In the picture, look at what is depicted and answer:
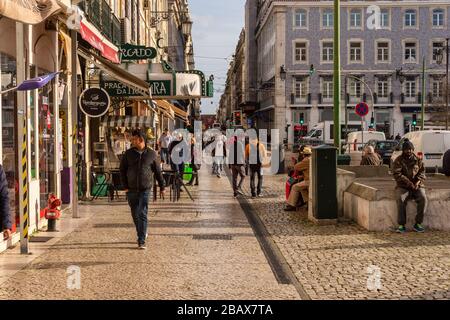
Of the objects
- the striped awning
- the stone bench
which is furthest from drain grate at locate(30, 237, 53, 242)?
the striped awning

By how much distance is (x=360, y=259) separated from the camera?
29.2 feet

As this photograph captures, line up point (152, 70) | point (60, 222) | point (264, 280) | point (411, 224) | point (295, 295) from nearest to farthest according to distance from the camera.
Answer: point (295, 295) → point (264, 280) → point (411, 224) → point (60, 222) → point (152, 70)

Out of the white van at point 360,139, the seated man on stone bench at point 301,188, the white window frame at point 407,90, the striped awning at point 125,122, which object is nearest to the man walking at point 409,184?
the seated man on stone bench at point 301,188

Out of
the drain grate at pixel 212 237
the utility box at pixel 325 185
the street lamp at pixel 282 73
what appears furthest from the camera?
the street lamp at pixel 282 73

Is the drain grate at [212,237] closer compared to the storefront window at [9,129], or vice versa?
the storefront window at [9,129]

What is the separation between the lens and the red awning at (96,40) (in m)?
11.6

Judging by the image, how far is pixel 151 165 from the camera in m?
10.1

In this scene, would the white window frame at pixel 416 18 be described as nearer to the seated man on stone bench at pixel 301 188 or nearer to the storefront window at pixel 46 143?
the seated man on stone bench at pixel 301 188

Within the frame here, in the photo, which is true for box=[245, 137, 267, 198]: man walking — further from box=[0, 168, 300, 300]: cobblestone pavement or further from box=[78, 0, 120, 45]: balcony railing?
box=[78, 0, 120, 45]: balcony railing

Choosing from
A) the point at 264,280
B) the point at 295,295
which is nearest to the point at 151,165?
the point at 264,280

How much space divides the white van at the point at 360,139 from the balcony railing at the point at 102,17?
1849 cm

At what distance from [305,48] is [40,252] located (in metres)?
60.2

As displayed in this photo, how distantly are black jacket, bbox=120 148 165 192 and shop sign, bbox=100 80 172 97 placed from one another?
8227mm
